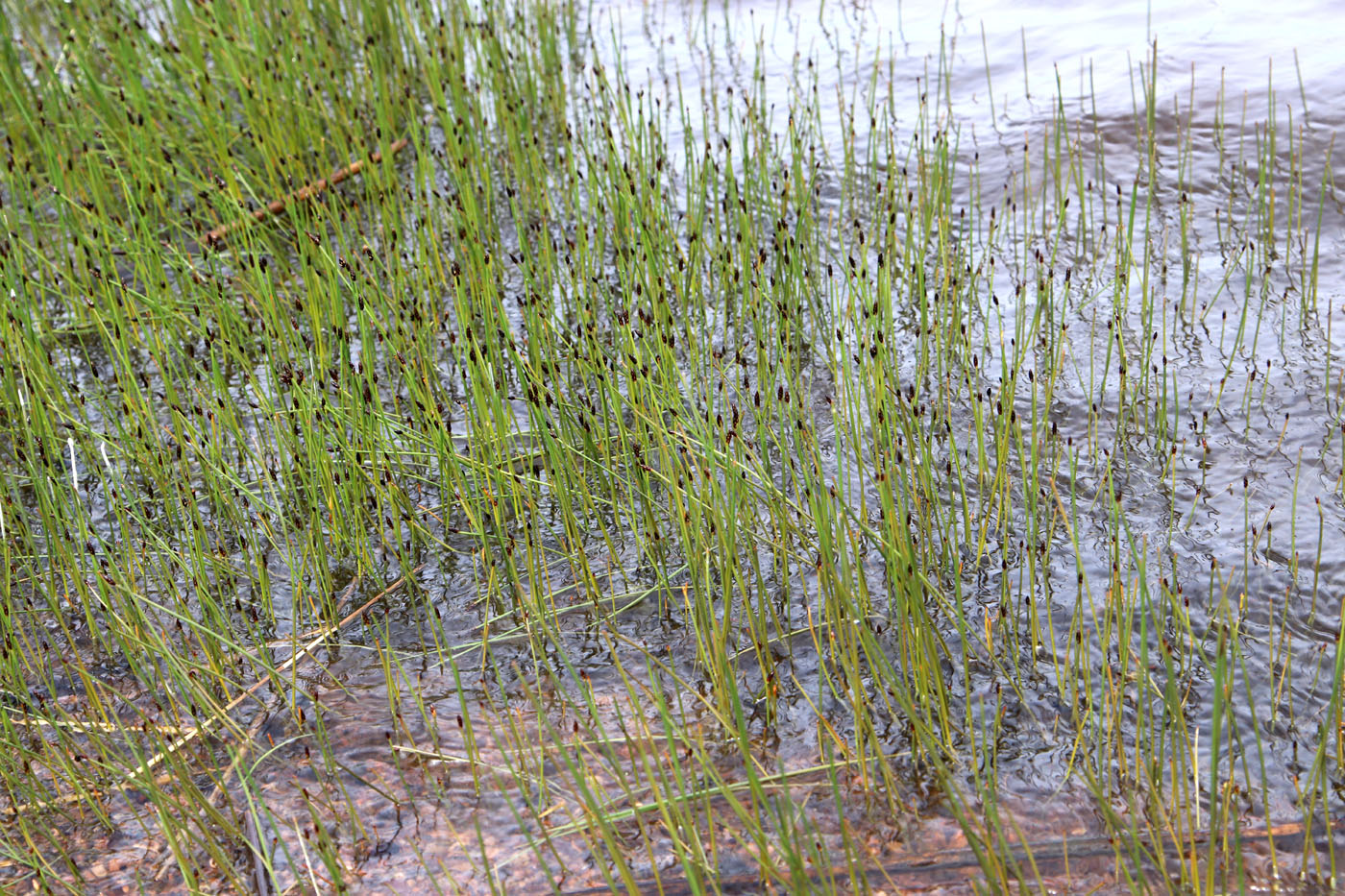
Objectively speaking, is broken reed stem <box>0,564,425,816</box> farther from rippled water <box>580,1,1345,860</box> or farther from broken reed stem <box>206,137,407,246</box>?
broken reed stem <box>206,137,407,246</box>

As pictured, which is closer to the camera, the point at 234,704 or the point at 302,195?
the point at 234,704

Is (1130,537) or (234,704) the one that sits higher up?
(1130,537)

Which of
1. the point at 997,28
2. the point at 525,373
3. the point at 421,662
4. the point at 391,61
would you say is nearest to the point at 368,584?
the point at 421,662

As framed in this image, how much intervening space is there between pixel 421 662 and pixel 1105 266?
263 cm

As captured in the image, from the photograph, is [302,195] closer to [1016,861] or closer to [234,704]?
[234,704]

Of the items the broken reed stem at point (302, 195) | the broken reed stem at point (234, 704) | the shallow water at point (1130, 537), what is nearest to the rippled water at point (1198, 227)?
the shallow water at point (1130, 537)

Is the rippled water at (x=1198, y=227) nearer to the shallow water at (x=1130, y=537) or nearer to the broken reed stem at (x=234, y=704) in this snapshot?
the shallow water at (x=1130, y=537)

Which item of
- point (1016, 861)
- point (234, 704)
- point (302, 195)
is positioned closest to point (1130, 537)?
point (1016, 861)

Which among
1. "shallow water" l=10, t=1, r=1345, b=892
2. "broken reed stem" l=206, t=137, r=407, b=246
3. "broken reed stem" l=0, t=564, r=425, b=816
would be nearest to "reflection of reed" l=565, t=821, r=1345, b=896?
"shallow water" l=10, t=1, r=1345, b=892

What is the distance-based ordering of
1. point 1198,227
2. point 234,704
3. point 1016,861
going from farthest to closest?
point 1198,227, point 234,704, point 1016,861

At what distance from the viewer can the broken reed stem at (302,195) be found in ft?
12.6

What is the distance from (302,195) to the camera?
408 cm

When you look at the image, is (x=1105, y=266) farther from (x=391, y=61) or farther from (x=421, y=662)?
(x=391, y=61)

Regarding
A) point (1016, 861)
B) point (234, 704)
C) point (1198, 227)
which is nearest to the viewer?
point (1016, 861)
